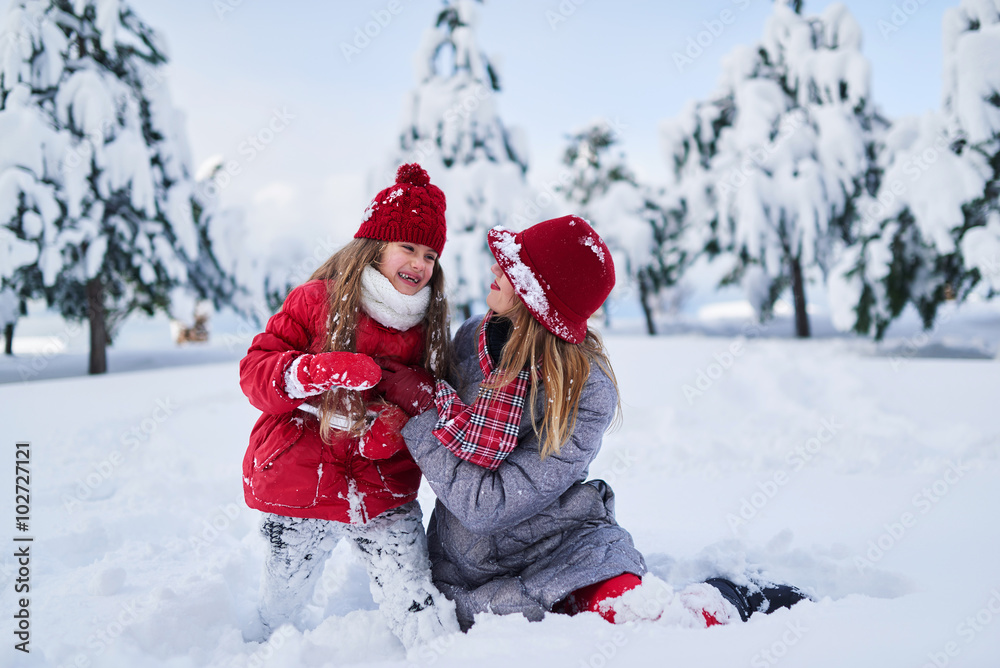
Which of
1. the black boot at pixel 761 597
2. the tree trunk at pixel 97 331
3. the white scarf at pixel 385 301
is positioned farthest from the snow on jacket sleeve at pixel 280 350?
the tree trunk at pixel 97 331

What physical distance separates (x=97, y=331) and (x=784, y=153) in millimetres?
11572

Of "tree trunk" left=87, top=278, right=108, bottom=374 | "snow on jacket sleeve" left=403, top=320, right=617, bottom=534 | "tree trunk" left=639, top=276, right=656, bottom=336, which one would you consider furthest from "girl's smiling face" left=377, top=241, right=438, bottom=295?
"tree trunk" left=639, top=276, right=656, bottom=336

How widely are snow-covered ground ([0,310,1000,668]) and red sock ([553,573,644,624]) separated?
17 cm

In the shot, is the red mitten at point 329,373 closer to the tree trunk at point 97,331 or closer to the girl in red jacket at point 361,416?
the girl in red jacket at point 361,416

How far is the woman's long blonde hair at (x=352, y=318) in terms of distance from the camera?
183cm

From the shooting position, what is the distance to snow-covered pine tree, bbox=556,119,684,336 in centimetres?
1126

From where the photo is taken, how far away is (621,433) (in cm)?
429

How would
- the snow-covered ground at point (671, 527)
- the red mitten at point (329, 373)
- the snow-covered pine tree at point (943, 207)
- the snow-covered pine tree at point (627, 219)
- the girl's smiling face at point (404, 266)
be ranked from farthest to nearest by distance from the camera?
1. the snow-covered pine tree at point (627, 219)
2. the snow-covered pine tree at point (943, 207)
3. the girl's smiling face at point (404, 266)
4. the red mitten at point (329, 373)
5. the snow-covered ground at point (671, 527)

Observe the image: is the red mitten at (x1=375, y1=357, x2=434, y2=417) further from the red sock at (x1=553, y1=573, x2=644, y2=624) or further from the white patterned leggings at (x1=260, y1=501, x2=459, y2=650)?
the red sock at (x1=553, y1=573, x2=644, y2=624)

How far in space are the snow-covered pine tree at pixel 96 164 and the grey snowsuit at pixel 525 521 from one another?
729 cm

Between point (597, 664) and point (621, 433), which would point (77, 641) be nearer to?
point (597, 664)

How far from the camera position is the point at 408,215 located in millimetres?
2023

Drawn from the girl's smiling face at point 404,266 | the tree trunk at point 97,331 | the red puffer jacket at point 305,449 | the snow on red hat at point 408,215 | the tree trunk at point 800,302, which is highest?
the snow on red hat at point 408,215

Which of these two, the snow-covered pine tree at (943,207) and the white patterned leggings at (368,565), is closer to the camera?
the white patterned leggings at (368,565)
